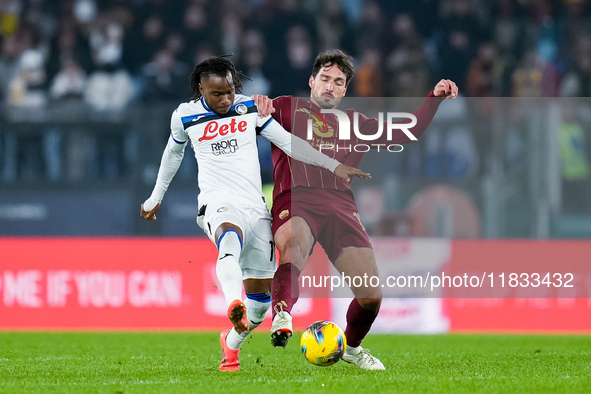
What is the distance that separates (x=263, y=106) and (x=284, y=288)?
1262 mm

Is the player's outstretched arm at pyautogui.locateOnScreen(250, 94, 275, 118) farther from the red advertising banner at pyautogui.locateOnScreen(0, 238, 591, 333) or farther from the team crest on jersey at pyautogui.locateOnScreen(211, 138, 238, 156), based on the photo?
the red advertising banner at pyautogui.locateOnScreen(0, 238, 591, 333)

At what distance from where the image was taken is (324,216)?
20.5ft

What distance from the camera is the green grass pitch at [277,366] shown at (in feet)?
18.2

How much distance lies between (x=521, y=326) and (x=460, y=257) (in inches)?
40.2

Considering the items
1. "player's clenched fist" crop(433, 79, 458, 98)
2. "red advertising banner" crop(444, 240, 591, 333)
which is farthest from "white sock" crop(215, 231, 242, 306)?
"red advertising banner" crop(444, 240, 591, 333)

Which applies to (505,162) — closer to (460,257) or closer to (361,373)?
(460,257)

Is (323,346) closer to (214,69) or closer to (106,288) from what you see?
(214,69)

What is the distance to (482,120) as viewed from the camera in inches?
425

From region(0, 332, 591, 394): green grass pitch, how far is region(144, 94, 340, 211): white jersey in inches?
46.9

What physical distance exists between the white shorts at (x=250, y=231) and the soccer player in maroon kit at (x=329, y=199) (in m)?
0.08

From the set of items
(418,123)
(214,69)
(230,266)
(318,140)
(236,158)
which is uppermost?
(214,69)

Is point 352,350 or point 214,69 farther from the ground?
point 214,69

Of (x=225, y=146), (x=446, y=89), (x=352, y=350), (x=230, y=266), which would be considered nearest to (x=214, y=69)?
(x=225, y=146)

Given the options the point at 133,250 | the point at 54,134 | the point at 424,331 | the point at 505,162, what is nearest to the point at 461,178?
the point at 505,162
